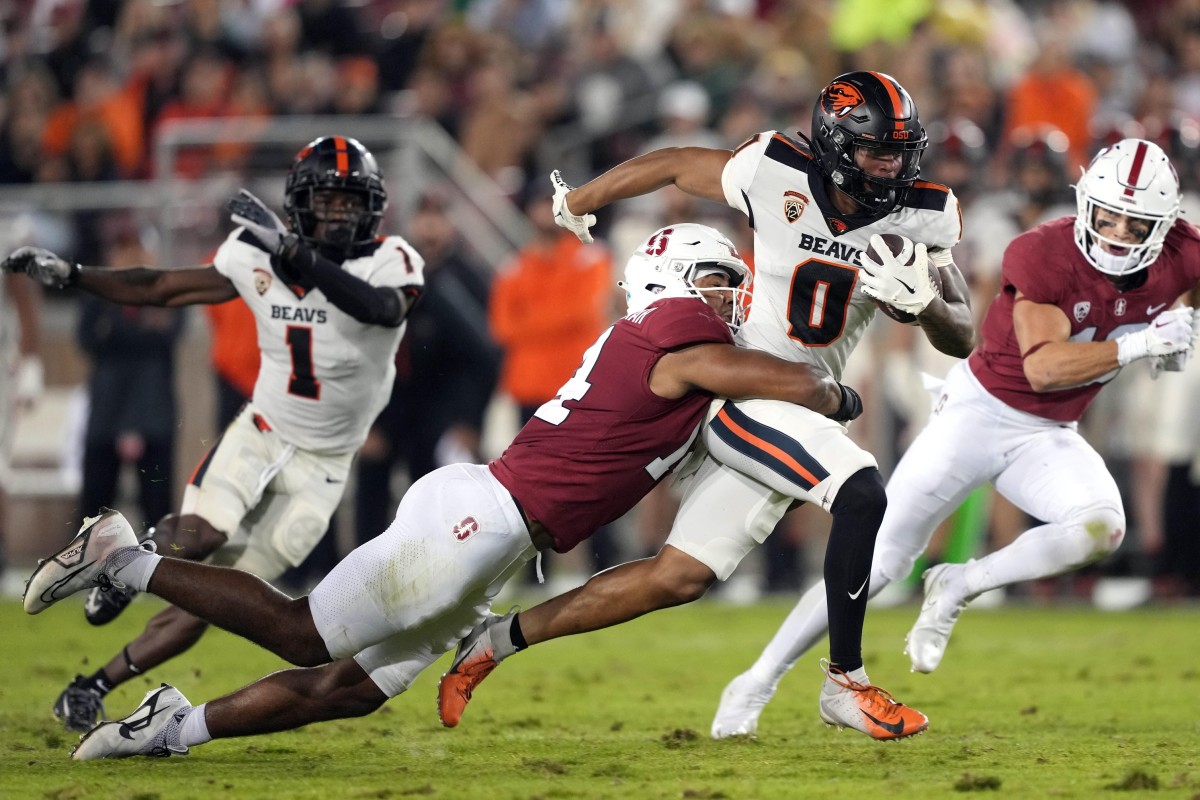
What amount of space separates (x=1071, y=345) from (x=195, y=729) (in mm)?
3275

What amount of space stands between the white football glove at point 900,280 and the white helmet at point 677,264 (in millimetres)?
480

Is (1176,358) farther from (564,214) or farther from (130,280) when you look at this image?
(130,280)

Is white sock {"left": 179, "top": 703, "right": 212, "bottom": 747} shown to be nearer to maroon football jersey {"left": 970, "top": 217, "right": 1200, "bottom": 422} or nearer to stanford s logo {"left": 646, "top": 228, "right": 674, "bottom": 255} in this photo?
stanford s logo {"left": 646, "top": 228, "right": 674, "bottom": 255}

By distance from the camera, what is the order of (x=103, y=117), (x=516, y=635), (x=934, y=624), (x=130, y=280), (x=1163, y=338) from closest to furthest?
(x=516, y=635)
(x=1163, y=338)
(x=934, y=624)
(x=130, y=280)
(x=103, y=117)

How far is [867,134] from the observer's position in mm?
5656

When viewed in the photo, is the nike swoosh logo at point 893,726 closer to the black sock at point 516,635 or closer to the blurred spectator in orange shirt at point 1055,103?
the black sock at point 516,635

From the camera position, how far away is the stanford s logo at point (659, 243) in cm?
566

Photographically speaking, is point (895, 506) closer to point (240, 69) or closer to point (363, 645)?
point (363, 645)

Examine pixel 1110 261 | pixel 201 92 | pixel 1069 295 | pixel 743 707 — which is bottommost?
pixel 743 707

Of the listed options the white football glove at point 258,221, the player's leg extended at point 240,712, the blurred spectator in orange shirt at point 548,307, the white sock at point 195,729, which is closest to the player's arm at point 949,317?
the player's leg extended at point 240,712

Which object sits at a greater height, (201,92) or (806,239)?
(201,92)

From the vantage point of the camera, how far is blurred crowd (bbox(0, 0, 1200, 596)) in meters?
10.4

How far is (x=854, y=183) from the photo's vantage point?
5.78 m

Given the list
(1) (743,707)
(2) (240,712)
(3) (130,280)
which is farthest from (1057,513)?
(3) (130,280)
